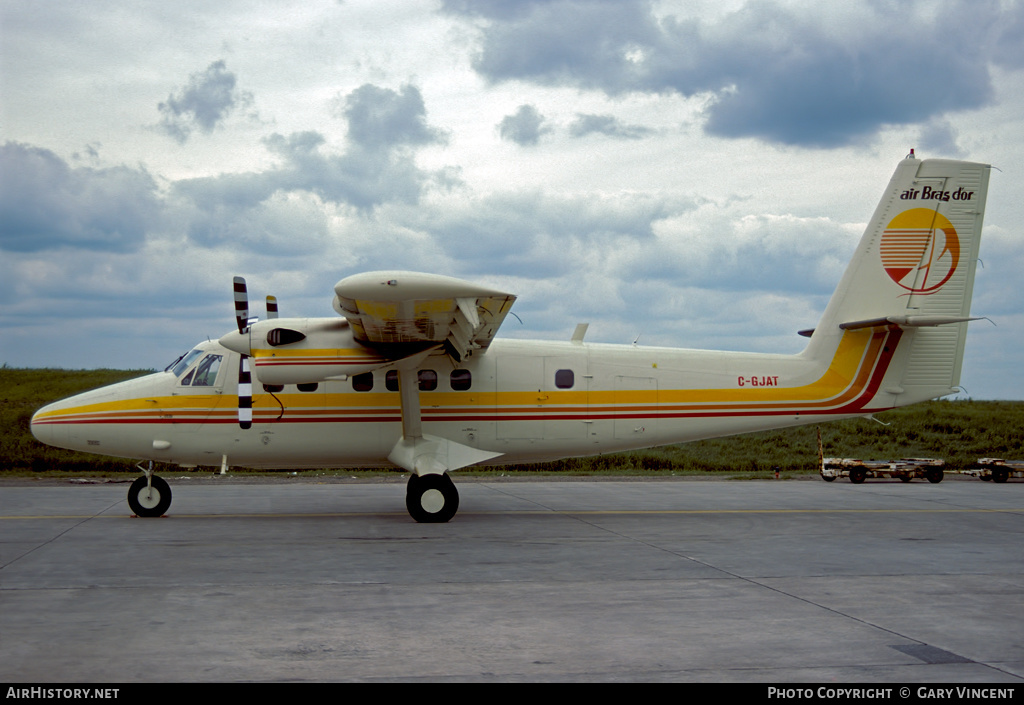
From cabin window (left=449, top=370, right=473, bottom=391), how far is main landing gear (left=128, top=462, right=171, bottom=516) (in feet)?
16.7

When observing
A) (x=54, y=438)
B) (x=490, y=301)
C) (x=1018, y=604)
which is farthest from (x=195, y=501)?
(x=1018, y=604)

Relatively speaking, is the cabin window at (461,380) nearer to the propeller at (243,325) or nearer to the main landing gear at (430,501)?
the main landing gear at (430,501)

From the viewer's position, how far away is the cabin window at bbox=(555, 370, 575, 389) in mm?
14570

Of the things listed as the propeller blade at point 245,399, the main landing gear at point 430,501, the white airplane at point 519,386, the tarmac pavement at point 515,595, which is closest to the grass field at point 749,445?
the white airplane at point 519,386

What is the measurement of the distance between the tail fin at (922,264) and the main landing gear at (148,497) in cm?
1168

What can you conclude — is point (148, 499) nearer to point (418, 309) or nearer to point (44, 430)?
point (44, 430)

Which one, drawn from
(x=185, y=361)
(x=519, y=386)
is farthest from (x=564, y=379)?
(x=185, y=361)

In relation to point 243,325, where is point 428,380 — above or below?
below

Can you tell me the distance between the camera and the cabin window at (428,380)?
14227 mm

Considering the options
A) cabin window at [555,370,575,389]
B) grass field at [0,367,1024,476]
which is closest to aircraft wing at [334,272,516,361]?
cabin window at [555,370,575,389]

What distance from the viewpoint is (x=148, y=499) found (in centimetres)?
1390

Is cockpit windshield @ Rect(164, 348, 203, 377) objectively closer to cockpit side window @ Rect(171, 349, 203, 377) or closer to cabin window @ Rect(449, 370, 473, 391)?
cockpit side window @ Rect(171, 349, 203, 377)

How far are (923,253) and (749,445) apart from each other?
20442mm

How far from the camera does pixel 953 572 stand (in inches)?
362
